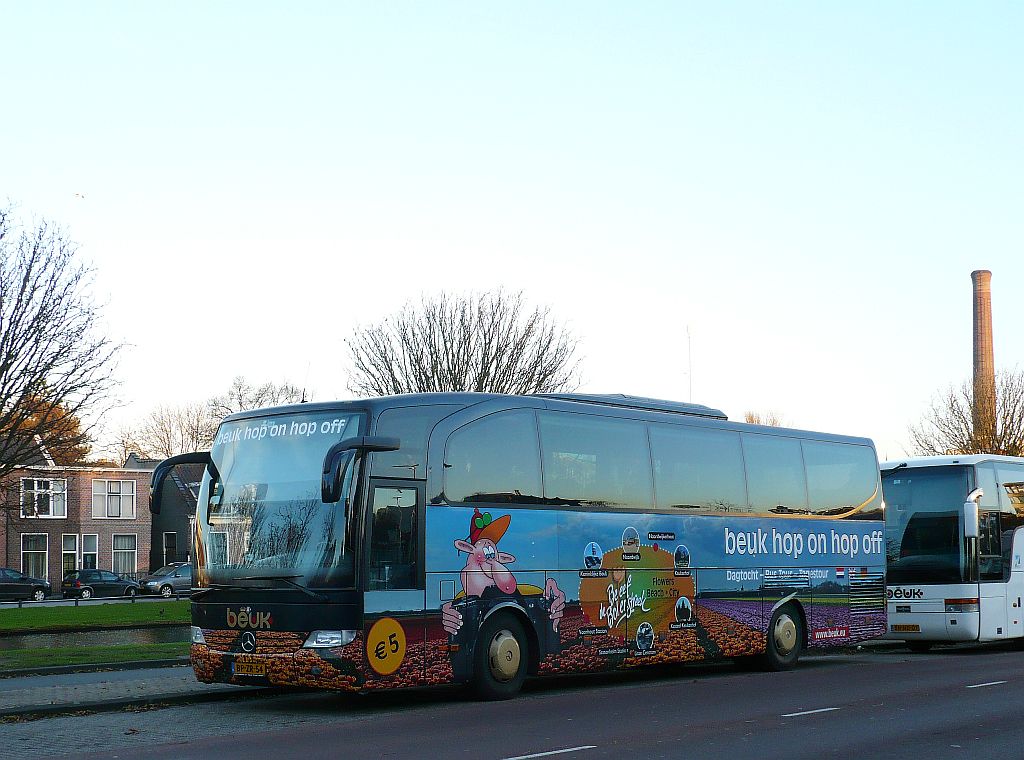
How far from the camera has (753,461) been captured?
1903 cm

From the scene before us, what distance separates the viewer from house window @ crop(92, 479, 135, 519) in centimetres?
7406

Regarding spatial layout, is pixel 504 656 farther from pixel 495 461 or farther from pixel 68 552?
pixel 68 552

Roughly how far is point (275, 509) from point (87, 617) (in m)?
25.2

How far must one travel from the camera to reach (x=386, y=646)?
13.8 meters

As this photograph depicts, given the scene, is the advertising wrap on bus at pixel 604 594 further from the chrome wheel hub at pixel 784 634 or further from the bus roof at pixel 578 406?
the bus roof at pixel 578 406

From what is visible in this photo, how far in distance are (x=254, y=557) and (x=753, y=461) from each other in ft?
26.2

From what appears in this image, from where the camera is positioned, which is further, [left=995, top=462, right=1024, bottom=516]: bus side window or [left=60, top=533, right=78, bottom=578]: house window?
[left=60, top=533, right=78, bottom=578]: house window

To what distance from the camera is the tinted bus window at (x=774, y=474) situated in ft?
62.3

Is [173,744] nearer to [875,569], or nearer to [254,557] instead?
[254,557]

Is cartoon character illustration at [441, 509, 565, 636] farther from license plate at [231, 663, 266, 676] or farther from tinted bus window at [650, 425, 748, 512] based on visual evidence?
tinted bus window at [650, 425, 748, 512]

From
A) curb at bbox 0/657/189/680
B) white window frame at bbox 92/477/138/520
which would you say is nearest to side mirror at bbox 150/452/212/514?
curb at bbox 0/657/189/680

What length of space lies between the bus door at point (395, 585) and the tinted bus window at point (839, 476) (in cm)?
802

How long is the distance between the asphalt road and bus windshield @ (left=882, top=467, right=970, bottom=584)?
5.27 m

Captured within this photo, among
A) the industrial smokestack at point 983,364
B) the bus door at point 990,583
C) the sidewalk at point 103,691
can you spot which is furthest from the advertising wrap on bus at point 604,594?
the industrial smokestack at point 983,364
